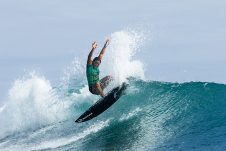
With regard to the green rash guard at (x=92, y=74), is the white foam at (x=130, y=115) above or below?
below

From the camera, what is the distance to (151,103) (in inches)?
832

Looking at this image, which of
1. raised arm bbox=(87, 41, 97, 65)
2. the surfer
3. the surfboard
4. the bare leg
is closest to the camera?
raised arm bbox=(87, 41, 97, 65)

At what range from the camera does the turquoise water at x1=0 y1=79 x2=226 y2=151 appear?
53.0 feet

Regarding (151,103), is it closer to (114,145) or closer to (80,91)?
(114,145)

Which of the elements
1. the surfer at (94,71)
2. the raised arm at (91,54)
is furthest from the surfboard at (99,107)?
the raised arm at (91,54)

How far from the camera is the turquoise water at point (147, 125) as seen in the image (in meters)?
16.2

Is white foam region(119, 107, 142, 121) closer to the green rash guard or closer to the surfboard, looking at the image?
the surfboard

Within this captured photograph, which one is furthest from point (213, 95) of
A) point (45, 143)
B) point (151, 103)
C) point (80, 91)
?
point (80, 91)

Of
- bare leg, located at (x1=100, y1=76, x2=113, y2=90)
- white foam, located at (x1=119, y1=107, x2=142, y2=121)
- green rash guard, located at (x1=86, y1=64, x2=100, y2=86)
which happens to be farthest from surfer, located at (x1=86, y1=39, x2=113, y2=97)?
white foam, located at (x1=119, y1=107, x2=142, y2=121)

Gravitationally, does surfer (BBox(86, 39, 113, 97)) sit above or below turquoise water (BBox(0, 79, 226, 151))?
above

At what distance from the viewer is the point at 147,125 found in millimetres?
18484

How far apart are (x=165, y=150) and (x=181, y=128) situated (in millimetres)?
2455

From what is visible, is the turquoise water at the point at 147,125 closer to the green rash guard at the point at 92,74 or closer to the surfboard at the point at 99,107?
the surfboard at the point at 99,107

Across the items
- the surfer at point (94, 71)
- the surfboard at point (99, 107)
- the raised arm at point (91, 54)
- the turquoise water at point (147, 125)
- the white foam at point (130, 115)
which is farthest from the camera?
the white foam at point (130, 115)
